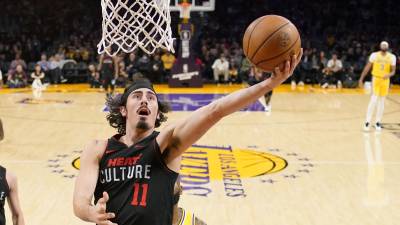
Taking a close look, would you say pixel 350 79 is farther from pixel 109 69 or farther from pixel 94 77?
pixel 94 77

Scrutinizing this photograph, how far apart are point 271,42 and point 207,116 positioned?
561 mm

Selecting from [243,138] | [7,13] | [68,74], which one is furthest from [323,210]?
[7,13]

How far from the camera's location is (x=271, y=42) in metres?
2.90

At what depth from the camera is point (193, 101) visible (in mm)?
14656

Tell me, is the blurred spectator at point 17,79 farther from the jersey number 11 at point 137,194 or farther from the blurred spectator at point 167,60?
the jersey number 11 at point 137,194

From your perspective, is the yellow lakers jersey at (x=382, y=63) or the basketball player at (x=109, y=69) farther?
the basketball player at (x=109, y=69)

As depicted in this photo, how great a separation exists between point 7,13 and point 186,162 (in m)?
17.5

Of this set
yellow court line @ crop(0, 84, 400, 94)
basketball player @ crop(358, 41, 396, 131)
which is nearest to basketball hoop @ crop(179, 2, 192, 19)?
yellow court line @ crop(0, 84, 400, 94)

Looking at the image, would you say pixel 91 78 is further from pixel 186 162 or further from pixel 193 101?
pixel 186 162

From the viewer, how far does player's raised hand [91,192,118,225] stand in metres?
2.48

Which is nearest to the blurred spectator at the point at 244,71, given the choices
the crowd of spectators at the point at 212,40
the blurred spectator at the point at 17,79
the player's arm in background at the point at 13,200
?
the crowd of spectators at the point at 212,40

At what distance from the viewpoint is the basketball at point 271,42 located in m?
2.82

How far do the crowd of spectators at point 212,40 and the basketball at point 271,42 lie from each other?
13.9 m

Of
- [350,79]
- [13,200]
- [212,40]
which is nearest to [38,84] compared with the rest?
[212,40]
